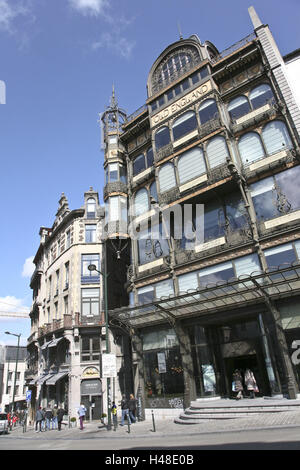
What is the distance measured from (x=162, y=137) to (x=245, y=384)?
17404 mm

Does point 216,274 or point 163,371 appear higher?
point 216,274

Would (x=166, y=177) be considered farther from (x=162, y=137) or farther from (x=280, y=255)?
(x=280, y=255)

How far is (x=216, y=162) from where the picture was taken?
805 inches

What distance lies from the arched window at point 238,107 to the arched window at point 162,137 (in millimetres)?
4794

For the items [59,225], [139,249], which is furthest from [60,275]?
[139,249]

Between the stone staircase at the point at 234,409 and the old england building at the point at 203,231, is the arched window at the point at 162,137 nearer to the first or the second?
the old england building at the point at 203,231

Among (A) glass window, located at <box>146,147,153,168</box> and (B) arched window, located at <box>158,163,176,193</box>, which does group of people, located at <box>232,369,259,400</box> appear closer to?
(B) arched window, located at <box>158,163,176,193</box>

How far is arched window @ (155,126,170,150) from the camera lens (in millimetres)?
24312

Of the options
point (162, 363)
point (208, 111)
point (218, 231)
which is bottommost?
point (162, 363)

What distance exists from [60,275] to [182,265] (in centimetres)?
1759

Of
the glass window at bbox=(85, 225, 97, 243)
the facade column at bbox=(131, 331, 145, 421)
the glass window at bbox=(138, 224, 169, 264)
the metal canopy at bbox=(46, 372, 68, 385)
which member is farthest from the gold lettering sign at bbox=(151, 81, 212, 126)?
the metal canopy at bbox=(46, 372, 68, 385)

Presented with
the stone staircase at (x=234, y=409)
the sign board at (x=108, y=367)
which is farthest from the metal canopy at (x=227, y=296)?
the stone staircase at (x=234, y=409)

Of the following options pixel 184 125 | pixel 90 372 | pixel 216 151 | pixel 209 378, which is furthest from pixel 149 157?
pixel 90 372

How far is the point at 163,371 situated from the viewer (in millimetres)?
20281
